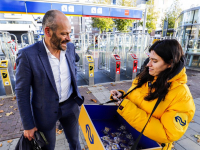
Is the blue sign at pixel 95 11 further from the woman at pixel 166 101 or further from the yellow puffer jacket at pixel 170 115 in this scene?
the yellow puffer jacket at pixel 170 115

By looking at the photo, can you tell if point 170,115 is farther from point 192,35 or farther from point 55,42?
point 192,35

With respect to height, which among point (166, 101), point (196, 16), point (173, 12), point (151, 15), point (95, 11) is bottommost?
point (166, 101)

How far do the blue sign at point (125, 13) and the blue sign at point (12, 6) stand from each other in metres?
3.49

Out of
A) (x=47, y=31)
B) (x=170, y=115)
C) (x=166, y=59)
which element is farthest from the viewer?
(x=47, y=31)

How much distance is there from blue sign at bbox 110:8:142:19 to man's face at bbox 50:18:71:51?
5087 mm

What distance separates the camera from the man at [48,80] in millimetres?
1303

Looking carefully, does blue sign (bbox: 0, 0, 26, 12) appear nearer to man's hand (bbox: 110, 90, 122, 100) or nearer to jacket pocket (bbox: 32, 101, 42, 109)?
jacket pocket (bbox: 32, 101, 42, 109)

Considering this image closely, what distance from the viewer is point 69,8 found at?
5090mm

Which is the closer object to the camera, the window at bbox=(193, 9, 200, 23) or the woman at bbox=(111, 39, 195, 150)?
the woman at bbox=(111, 39, 195, 150)

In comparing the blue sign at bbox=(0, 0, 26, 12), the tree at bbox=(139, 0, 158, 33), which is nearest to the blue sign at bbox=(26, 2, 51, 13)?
the blue sign at bbox=(0, 0, 26, 12)

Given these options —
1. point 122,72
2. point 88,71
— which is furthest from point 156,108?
point 122,72

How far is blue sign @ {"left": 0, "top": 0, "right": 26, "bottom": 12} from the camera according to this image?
434 cm

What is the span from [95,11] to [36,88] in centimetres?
506

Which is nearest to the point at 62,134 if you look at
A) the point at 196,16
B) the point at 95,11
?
the point at 95,11
